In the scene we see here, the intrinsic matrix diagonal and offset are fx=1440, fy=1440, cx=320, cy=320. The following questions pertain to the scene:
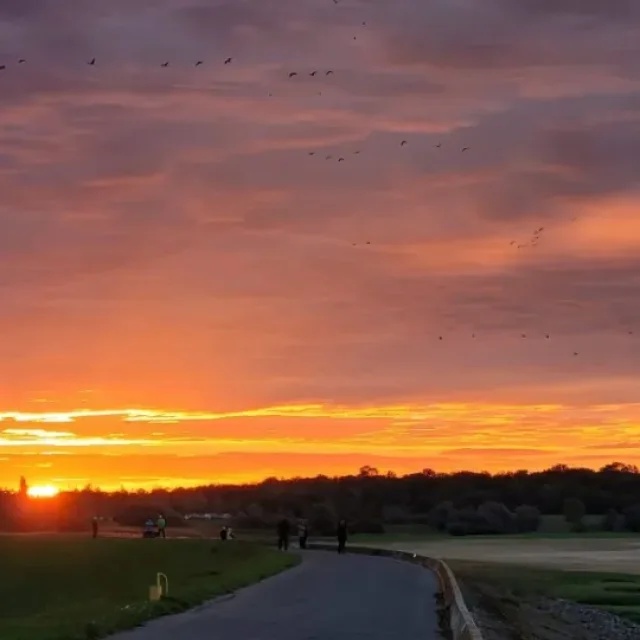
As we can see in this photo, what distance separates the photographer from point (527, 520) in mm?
135250

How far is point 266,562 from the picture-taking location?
2041 inches

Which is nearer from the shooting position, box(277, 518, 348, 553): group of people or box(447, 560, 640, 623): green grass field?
box(447, 560, 640, 623): green grass field

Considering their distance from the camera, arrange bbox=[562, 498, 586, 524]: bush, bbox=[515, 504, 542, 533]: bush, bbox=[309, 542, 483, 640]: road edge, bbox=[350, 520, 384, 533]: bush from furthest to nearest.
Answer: bbox=[562, 498, 586, 524]: bush < bbox=[515, 504, 542, 533]: bush < bbox=[350, 520, 384, 533]: bush < bbox=[309, 542, 483, 640]: road edge

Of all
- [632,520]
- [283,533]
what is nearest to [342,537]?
[283,533]

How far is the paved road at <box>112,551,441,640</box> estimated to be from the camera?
928 inches

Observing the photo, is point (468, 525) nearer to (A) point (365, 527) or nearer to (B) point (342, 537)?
(A) point (365, 527)

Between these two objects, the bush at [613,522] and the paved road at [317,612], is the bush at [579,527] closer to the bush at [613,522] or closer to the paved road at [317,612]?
the bush at [613,522]

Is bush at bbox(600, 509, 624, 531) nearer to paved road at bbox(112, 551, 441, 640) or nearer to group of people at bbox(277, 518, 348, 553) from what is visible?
group of people at bbox(277, 518, 348, 553)

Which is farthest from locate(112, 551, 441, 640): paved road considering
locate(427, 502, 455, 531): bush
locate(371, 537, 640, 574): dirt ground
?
locate(427, 502, 455, 531): bush

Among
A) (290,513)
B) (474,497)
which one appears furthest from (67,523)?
(474,497)

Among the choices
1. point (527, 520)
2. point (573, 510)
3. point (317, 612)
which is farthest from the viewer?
point (573, 510)

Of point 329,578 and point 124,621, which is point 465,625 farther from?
point 329,578

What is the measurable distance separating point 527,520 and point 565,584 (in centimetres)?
8868

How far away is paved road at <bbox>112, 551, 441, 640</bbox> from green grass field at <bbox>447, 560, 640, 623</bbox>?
4023 mm
